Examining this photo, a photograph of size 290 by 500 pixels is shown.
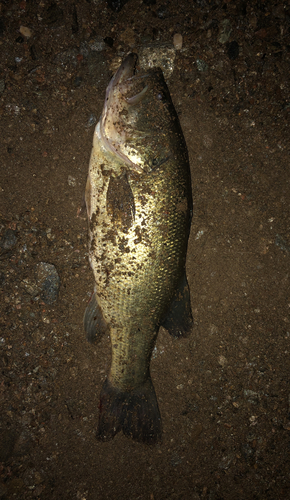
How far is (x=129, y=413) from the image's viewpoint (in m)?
2.19

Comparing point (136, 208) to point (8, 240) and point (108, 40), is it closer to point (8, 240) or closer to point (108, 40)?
point (8, 240)

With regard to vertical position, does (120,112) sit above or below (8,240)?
above

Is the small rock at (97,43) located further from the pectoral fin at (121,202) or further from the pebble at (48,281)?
the pebble at (48,281)

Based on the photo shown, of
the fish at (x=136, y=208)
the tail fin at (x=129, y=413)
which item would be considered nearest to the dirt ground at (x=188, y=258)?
the tail fin at (x=129, y=413)

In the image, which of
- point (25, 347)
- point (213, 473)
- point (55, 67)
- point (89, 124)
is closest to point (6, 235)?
point (25, 347)

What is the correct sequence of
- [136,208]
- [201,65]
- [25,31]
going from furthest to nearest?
[201,65], [25,31], [136,208]

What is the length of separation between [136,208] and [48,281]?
105 centimetres

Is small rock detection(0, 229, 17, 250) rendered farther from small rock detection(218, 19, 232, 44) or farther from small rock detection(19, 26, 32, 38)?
small rock detection(218, 19, 232, 44)

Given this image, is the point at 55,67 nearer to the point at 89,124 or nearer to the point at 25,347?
the point at 89,124

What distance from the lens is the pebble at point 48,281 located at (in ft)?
7.77

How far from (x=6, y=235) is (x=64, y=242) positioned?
468 mm

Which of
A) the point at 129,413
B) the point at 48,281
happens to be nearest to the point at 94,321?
the point at 48,281

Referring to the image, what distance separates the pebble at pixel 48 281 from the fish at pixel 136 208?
50 centimetres

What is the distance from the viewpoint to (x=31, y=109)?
7.63 ft
